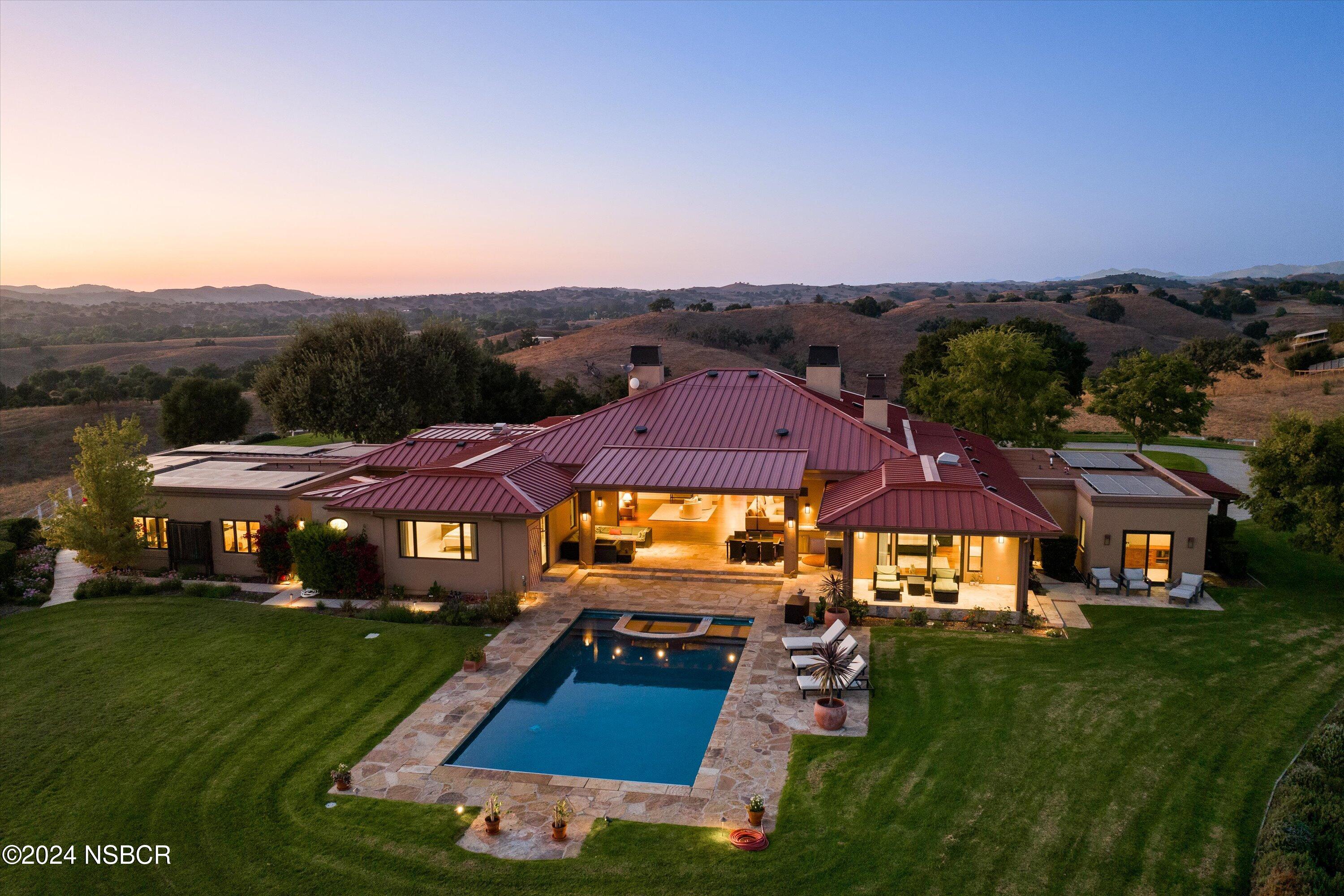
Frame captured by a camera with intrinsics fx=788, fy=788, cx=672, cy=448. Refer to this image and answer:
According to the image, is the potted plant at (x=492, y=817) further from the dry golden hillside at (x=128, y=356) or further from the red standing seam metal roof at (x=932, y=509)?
the dry golden hillside at (x=128, y=356)

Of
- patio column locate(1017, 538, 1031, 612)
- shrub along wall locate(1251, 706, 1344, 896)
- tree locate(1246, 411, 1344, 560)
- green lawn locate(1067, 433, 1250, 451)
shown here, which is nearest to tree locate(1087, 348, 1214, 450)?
green lawn locate(1067, 433, 1250, 451)

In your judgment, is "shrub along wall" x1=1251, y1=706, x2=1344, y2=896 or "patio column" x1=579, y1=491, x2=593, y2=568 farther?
"patio column" x1=579, y1=491, x2=593, y2=568

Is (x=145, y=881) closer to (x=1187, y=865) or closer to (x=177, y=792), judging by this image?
(x=177, y=792)

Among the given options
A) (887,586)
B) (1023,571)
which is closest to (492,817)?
(887,586)

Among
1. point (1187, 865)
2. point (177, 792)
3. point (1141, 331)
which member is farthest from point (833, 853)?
point (1141, 331)

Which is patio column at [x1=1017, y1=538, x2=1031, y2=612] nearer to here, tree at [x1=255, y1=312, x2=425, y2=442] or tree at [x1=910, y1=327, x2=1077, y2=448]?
tree at [x1=910, y1=327, x2=1077, y2=448]

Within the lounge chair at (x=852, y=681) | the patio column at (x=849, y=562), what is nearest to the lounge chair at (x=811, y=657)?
the lounge chair at (x=852, y=681)
